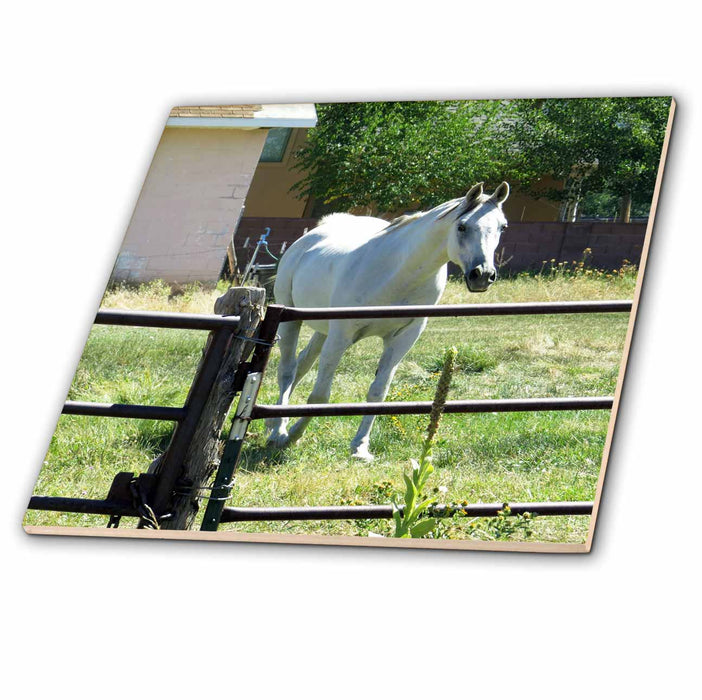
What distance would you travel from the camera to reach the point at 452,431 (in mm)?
3170

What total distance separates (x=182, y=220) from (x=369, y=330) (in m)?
1.07

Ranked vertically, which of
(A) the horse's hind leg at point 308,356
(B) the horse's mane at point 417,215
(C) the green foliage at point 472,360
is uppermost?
(B) the horse's mane at point 417,215

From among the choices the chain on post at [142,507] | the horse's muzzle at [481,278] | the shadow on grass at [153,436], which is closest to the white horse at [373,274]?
the horse's muzzle at [481,278]

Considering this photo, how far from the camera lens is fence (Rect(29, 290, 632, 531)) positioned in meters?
2.98

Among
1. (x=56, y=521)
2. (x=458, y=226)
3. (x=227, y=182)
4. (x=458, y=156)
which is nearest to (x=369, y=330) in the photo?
(x=458, y=226)

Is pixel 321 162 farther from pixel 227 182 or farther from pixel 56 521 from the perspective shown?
pixel 56 521

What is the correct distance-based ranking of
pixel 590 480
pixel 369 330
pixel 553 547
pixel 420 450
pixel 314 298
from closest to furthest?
pixel 553 547 < pixel 590 480 < pixel 420 450 < pixel 369 330 < pixel 314 298

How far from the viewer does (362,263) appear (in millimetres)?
3895

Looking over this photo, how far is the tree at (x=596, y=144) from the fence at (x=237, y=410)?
1.68ft

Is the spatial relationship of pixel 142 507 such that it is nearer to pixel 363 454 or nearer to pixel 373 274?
pixel 363 454

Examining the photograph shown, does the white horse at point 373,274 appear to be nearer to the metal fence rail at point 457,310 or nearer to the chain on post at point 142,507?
the metal fence rail at point 457,310

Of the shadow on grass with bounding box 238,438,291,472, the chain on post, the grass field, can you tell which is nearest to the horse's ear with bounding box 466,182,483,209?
the grass field

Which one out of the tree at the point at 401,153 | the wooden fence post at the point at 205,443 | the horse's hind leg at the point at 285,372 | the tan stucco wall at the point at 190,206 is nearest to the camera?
the wooden fence post at the point at 205,443

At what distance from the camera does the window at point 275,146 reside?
4.01m
